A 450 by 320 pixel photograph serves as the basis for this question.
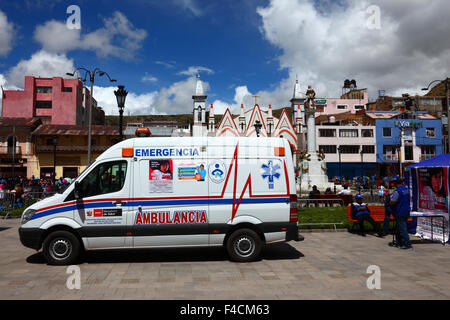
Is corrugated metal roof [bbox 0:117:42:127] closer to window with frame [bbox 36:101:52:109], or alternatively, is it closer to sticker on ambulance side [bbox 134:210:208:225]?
window with frame [bbox 36:101:52:109]

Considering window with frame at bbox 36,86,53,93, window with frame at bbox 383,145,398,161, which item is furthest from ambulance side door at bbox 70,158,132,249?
window with frame at bbox 36,86,53,93

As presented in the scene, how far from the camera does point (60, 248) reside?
24.4ft

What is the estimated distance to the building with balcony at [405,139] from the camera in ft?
169

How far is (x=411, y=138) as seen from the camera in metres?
51.9

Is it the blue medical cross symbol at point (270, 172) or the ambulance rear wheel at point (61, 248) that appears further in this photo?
the blue medical cross symbol at point (270, 172)

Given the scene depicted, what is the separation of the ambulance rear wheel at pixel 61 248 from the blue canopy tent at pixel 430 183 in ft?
34.9

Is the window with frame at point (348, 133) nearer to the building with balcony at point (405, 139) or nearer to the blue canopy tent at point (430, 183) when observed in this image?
the building with balcony at point (405, 139)

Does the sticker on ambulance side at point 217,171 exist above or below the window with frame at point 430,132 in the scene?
below

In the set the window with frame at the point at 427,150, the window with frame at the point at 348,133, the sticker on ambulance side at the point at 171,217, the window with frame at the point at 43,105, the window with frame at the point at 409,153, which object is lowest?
the sticker on ambulance side at the point at 171,217

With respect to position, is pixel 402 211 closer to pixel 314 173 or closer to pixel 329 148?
pixel 314 173

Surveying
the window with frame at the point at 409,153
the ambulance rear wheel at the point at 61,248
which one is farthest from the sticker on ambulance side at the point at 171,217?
the window with frame at the point at 409,153

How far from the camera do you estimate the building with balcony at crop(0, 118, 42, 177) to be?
42.0 m

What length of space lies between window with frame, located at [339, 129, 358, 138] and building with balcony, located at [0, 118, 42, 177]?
146 feet
